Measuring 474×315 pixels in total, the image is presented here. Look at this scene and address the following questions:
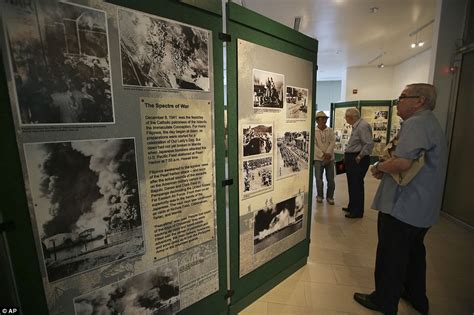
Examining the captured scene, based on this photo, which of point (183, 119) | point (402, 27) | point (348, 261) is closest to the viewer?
point (183, 119)

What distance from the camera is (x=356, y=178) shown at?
3695 millimetres

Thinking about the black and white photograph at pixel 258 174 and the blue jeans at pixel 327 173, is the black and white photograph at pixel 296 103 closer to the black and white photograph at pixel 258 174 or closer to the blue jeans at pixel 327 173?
the black and white photograph at pixel 258 174

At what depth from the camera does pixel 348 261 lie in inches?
104

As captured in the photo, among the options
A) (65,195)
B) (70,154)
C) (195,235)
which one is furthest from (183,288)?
(70,154)

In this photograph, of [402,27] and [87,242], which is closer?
[87,242]

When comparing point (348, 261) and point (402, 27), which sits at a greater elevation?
point (402, 27)

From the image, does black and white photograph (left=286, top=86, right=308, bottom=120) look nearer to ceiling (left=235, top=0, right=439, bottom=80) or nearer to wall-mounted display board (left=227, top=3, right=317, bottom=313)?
wall-mounted display board (left=227, top=3, right=317, bottom=313)

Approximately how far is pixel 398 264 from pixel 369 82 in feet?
28.8

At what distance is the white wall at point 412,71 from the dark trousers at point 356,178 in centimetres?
424

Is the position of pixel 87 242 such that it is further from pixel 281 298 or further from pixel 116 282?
pixel 281 298

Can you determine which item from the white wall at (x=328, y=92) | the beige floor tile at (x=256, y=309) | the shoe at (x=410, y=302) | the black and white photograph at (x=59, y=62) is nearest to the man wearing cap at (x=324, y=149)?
the shoe at (x=410, y=302)

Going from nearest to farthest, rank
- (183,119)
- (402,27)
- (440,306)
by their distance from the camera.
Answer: (183,119) → (440,306) → (402,27)

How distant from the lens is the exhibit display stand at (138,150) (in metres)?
0.96

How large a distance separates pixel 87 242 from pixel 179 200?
50cm
